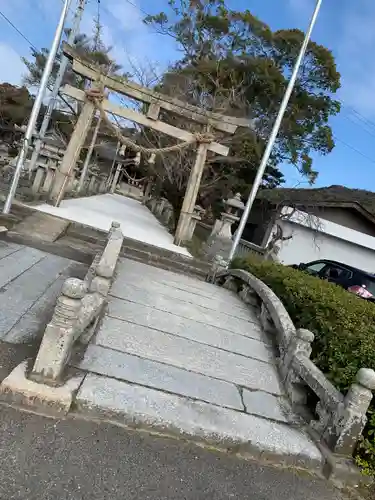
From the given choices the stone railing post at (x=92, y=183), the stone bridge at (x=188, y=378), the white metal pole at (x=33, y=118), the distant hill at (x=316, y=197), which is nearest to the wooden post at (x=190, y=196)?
the white metal pole at (x=33, y=118)

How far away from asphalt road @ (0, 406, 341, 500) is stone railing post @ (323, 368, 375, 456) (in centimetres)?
37

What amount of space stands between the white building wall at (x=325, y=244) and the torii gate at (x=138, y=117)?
7185 mm

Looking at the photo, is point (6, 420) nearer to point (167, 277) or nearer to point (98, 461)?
point (98, 461)

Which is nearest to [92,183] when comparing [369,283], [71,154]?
[71,154]

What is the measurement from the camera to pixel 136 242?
33.5ft

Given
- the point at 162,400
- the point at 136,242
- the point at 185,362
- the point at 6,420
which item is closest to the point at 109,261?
the point at 185,362

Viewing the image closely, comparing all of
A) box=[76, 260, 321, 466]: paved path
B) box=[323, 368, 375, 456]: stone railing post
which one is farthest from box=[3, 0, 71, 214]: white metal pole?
box=[323, 368, 375, 456]: stone railing post

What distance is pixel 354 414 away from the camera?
3.33 m

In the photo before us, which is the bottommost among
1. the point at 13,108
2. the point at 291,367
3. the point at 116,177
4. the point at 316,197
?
the point at 291,367

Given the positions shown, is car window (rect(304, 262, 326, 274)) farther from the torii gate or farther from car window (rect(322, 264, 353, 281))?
the torii gate

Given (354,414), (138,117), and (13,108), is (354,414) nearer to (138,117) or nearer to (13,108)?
(138,117)

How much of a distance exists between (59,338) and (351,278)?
9746mm

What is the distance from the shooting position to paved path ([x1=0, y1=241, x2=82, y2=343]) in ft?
13.2

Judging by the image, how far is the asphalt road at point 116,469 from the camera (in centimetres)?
235
